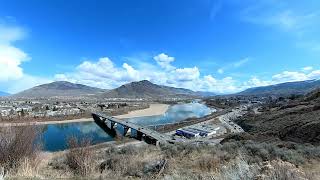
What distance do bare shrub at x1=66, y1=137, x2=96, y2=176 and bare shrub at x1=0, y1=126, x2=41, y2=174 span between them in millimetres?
1413

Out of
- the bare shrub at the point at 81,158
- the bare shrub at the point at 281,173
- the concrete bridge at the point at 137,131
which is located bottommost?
the concrete bridge at the point at 137,131

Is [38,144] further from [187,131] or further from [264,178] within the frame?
[187,131]

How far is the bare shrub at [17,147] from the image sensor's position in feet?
36.3

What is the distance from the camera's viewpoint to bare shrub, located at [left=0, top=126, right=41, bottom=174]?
36.3 ft

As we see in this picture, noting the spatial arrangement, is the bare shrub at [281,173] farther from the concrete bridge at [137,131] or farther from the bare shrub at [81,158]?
the concrete bridge at [137,131]

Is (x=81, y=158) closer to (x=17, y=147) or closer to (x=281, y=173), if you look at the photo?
(x=17, y=147)

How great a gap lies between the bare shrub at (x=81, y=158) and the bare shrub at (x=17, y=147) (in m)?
1.41

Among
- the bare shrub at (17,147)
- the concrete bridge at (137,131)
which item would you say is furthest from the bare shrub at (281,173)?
the concrete bridge at (137,131)

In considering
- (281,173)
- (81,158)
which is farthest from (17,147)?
(281,173)

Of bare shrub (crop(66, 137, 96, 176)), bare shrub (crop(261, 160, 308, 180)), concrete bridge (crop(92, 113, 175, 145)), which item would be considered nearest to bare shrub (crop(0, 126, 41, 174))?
bare shrub (crop(66, 137, 96, 176))

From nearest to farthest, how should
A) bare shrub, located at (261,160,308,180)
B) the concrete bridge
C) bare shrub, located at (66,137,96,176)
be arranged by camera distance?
bare shrub, located at (261,160,308,180), bare shrub, located at (66,137,96,176), the concrete bridge

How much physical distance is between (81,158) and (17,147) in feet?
7.26

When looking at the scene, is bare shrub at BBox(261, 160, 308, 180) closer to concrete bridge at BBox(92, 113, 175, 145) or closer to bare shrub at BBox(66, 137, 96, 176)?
bare shrub at BBox(66, 137, 96, 176)

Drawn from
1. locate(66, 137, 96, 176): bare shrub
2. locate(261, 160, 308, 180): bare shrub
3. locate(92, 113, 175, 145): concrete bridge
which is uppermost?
locate(261, 160, 308, 180): bare shrub
